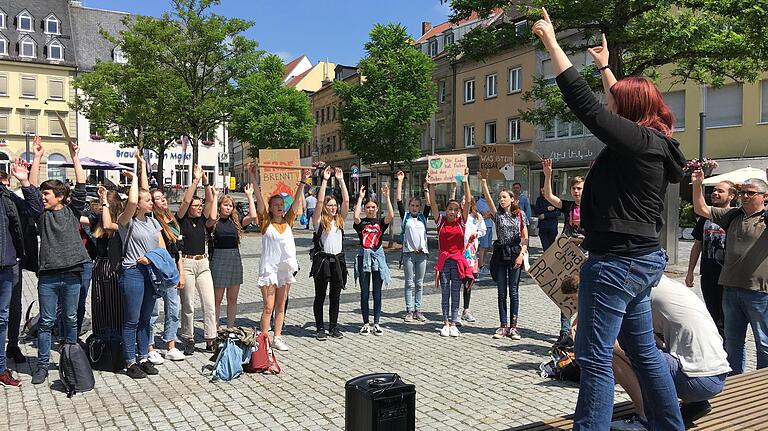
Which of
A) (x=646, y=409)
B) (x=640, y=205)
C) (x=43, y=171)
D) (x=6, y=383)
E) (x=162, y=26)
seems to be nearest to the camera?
(x=640, y=205)

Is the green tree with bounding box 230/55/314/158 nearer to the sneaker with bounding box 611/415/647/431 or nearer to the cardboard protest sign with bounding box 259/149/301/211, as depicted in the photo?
the cardboard protest sign with bounding box 259/149/301/211

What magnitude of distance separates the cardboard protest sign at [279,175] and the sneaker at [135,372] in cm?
563

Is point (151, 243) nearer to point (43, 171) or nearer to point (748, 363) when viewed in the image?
point (748, 363)

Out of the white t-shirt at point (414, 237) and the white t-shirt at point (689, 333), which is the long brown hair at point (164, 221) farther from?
the white t-shirt at point (689, 333)

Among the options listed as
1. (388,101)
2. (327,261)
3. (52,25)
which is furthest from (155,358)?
(52,25)

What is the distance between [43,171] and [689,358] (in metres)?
58.0

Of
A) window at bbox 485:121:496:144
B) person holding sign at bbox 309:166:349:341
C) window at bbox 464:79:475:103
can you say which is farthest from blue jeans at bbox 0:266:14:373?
window at bbox 464:79:475:103

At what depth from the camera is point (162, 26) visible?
1140 inches

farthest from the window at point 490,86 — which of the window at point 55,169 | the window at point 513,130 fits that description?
the window at point 55,169

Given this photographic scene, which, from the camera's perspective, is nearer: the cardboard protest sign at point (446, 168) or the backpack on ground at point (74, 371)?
the backpack on ground at point (74, 371)

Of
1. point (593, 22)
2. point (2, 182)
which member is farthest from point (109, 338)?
point (593, 22)

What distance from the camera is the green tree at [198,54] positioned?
94.6ft

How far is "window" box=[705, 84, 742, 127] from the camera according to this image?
25.5 meters

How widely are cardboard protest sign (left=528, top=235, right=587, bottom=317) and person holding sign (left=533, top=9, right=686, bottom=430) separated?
3458 mm
